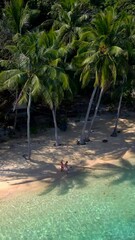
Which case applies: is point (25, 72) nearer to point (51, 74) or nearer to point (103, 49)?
point (51, 74)

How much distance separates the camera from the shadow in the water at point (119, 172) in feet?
88.1

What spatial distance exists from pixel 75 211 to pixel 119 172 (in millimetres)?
6532

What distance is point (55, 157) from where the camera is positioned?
2966cm

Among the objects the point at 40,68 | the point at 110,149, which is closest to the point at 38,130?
the point at 110,149

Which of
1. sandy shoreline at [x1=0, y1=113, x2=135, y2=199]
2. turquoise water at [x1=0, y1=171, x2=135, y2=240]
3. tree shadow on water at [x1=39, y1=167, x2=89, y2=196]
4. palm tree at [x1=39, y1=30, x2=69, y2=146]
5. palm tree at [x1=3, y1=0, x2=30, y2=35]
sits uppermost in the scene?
palm tree at [x1=3, y1=0, x2=30, y2=35]

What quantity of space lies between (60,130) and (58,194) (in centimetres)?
1128

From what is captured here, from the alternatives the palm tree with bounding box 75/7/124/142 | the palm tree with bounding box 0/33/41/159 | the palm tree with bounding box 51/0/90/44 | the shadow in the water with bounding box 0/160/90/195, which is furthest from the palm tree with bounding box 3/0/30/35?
the shadow in the water with bounding box 0/160/90/195

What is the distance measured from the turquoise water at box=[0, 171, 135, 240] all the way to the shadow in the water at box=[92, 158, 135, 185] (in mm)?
74

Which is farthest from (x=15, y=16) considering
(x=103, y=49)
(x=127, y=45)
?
(x=127, y=45)

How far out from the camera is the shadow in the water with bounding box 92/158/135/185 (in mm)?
26859

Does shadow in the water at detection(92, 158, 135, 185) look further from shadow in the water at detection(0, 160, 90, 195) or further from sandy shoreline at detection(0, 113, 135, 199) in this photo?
shadow in the water at detection(0, 160, 90, 195)

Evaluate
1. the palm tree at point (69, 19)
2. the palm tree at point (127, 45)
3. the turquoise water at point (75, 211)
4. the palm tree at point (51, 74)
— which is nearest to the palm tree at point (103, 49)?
the palm tree at point (127, 45)

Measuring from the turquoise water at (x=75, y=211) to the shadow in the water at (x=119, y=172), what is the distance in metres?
0.07

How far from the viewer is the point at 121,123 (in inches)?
1481
